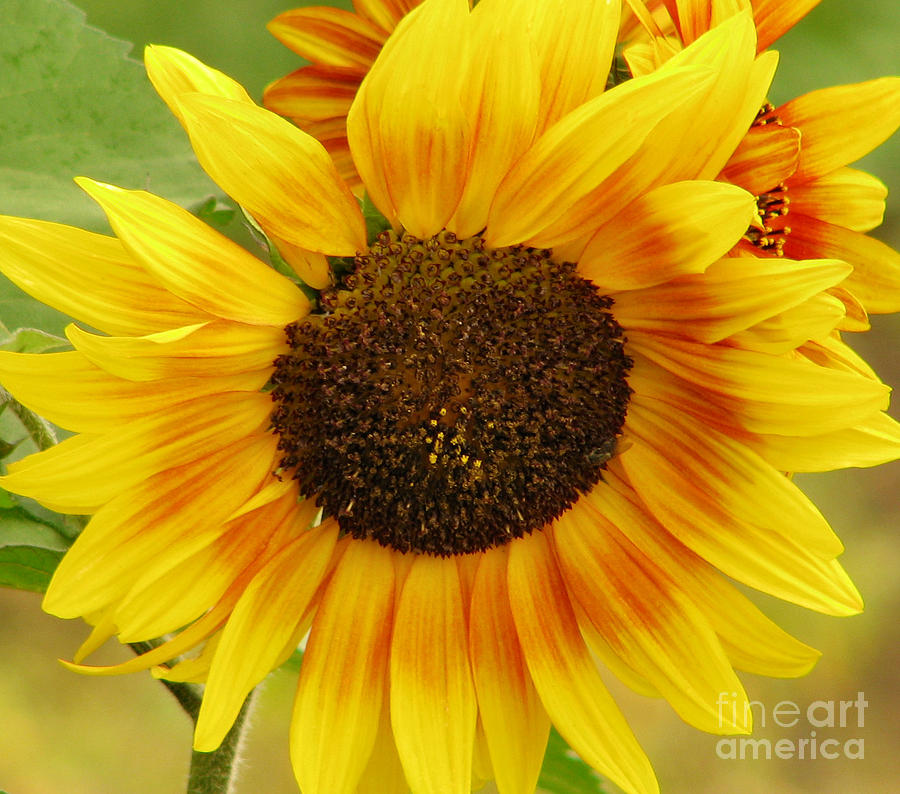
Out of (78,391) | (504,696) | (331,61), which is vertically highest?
(331,61)

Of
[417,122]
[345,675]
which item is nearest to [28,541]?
[345,675]

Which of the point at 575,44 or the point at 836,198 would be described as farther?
the point at 836,198

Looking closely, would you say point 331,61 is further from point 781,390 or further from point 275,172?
point 781,390

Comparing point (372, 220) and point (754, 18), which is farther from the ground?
point (754, 18)

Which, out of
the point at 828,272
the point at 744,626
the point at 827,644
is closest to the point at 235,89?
the point at 828,272

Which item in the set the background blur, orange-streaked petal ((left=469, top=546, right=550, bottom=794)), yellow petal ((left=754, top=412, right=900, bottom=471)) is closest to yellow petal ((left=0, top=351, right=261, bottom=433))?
orange-streaked petal ((left=469, top=546, right=550, bottom=794))

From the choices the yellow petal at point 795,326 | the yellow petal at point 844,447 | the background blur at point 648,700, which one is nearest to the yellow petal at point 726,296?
the yellow petal at point 795,326

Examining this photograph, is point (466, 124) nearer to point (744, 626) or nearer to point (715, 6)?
point (715, 6)
